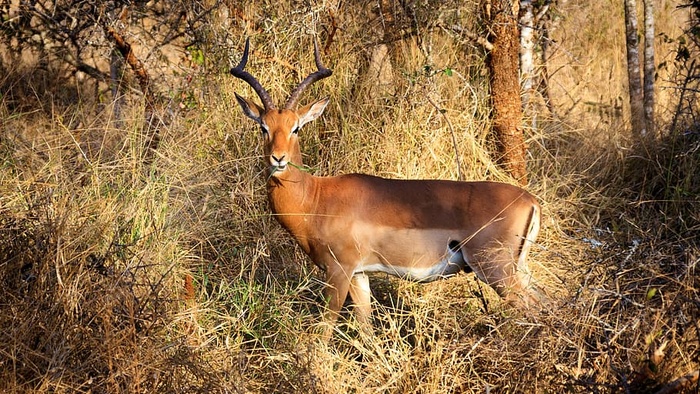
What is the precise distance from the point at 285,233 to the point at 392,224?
1188 millimetres

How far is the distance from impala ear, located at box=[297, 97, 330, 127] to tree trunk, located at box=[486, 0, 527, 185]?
1.74 m

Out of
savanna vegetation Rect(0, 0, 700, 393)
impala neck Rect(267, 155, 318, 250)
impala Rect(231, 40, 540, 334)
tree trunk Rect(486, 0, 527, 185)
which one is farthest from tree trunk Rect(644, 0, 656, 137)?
impala neck Rect(267, 155, 318, 250)

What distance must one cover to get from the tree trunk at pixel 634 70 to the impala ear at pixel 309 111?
3326mm

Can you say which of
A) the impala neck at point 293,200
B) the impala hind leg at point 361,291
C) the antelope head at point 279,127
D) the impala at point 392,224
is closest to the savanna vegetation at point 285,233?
the impala hind leg at point 361,291

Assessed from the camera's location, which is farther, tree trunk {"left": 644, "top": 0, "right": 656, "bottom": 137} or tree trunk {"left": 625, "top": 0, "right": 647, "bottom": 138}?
tree trunk {"left": 625, "top": 0, "right": 647, "bottom": 138}

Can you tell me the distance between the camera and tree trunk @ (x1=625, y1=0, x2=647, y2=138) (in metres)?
8.00

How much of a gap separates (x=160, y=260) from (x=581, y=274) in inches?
92.7

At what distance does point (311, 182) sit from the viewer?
5691 mm

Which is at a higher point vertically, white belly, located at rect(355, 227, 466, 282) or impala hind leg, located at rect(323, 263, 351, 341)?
white belly, located at rect(355, 227, 466, 282)

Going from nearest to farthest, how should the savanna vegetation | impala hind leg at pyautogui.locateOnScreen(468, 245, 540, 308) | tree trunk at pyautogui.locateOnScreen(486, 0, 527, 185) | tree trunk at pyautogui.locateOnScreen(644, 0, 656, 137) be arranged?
the savanna vegetation < impala hind leg at pyautogui.locateOnScreen(468, 245, 540, 308) < tree trunk at pyautogui.locateOnScreen(486, 0, 527, 185) < tree trunk at pyautogui.locateOnScreen(644, 0, 656, 137)

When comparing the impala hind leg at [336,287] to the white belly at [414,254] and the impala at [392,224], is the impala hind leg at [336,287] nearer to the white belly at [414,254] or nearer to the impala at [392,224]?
the impala at [392,224]

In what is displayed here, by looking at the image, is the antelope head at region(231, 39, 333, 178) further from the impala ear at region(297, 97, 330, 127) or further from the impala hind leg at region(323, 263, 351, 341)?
the impala hind leg at region(323, 263, 351, 341)

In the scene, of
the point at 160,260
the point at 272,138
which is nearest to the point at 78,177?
the point at 160,260

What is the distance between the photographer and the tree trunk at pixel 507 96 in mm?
6895
